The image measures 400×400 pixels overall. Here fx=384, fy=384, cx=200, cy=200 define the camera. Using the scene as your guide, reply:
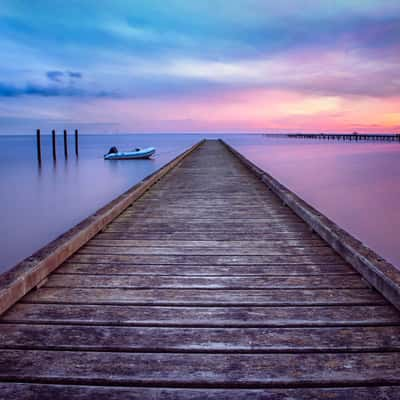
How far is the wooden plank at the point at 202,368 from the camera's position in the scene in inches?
53.8

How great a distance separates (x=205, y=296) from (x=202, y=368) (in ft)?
2.09

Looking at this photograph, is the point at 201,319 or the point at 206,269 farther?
the point at 206,269

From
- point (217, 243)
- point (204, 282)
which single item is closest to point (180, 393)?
point (204, 282)

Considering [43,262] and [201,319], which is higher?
[43,262]

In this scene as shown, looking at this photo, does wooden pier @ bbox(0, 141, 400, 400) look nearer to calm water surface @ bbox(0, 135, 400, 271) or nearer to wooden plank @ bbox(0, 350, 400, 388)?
wooden plank @ bbox(0, 350, 400, 388)

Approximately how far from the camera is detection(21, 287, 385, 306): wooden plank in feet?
6.53

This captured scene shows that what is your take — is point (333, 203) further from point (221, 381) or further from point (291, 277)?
point (221, 381)

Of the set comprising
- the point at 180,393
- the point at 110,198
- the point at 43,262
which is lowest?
the point at 110,198

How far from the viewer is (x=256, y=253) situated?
→ 2850 mm

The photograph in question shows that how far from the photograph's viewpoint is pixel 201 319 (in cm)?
180

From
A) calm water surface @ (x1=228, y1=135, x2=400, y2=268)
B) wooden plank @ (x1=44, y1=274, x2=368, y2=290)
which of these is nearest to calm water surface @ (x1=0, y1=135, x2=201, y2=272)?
wooden plank @ (x1=44, y1=274, x2=368, y2=290)

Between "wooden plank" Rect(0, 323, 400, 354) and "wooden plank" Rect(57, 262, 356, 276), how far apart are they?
708mm

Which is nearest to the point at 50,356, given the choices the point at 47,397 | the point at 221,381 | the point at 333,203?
the point at 47,397

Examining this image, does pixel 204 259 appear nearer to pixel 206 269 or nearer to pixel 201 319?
pixel 206 269
